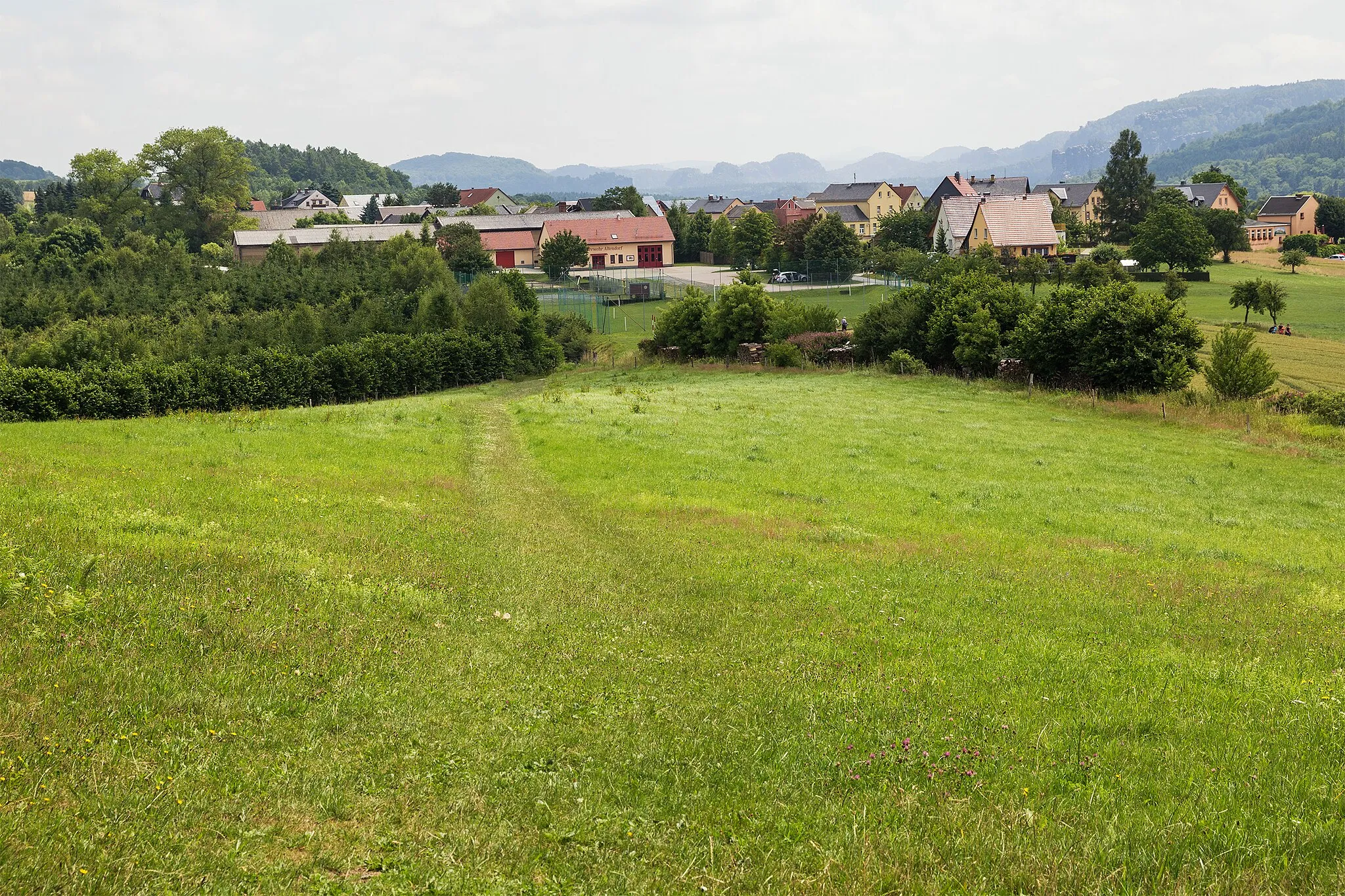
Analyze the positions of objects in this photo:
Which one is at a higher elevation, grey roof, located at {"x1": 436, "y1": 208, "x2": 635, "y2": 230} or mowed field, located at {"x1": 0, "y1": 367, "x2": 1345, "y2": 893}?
grey roof, located at {"x1": 436, "y1": 208, "x2": 635, "y2": 230}

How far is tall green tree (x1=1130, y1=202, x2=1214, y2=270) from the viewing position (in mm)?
91125

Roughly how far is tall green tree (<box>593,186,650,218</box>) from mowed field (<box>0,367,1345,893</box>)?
139 meters

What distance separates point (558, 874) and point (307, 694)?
3889mm

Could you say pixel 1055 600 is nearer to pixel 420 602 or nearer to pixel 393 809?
pixel 420 602

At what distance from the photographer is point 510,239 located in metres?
126

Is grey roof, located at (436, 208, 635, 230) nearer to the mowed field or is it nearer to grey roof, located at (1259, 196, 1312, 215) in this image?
grey roof, located at (1259, 196, 1312, 215)

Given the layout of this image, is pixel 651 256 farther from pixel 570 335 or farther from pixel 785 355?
pixel 785 355

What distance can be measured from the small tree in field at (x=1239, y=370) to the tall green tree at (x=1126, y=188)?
90870 mm

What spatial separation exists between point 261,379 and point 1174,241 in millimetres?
85935

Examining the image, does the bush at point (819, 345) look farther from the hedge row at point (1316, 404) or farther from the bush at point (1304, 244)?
the bush at point (1304, 244)

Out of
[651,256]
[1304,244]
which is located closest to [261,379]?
[651,256]

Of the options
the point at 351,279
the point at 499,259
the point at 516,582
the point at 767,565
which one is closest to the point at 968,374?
the point at 767,565

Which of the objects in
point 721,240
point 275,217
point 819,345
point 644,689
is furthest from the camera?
point 275,217

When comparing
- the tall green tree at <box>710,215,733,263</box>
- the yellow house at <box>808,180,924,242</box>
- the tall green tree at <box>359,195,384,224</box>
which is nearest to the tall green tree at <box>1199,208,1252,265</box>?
the yellow house at <box>808,180,924,242</box>
